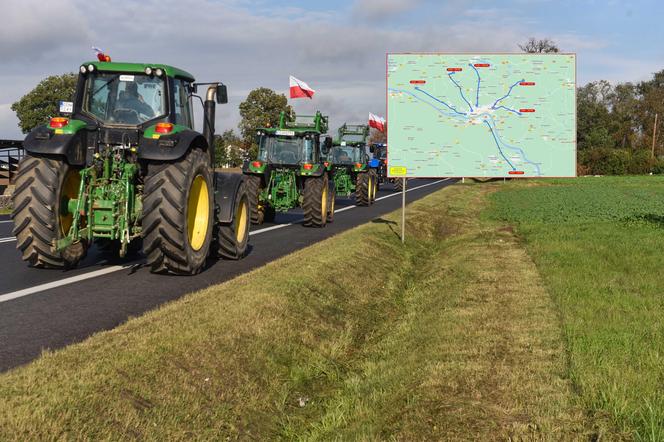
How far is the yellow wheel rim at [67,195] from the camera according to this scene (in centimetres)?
778

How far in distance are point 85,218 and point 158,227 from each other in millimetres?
1311

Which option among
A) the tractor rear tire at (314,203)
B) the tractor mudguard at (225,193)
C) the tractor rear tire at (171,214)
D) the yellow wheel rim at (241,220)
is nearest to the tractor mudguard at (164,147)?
the tractor rear tire at (171,214)

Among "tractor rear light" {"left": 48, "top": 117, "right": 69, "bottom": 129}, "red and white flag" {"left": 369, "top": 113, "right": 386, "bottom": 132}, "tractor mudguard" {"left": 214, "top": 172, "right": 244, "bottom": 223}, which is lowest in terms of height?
"tractor mudguard" {"left": 214, "top": 172, "right": 244, "bottom": 223}

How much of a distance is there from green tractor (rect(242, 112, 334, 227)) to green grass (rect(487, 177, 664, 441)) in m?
4.96

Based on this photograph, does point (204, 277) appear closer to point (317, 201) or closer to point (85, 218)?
point (85, 218)

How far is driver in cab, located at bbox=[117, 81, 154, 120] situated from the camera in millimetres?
8312

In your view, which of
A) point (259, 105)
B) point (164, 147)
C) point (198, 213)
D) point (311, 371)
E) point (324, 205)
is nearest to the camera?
point (311, 371)

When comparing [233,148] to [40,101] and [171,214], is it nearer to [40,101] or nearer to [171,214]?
[40,101]

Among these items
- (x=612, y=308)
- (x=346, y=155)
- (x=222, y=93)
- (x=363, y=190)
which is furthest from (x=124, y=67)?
(x=346, y=155)

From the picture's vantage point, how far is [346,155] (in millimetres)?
26734

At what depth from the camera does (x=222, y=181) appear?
9.62 metres

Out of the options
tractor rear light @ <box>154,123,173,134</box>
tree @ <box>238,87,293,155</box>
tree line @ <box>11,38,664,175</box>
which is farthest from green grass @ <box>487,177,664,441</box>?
tree @ <box>238,87,293,155</box>

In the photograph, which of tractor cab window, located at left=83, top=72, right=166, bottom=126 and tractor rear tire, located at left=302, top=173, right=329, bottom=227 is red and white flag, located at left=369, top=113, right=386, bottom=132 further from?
tractor cab window, located at left=83, top=72, right=166, bottom=126

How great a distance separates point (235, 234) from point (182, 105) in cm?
209
